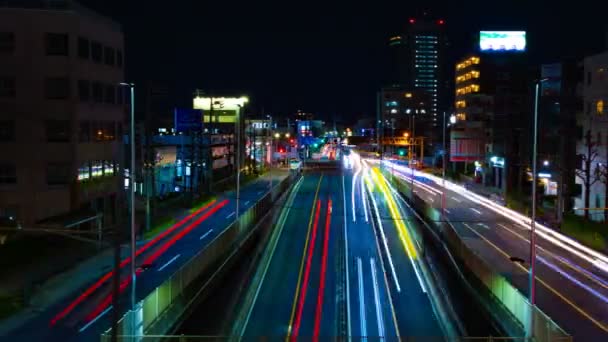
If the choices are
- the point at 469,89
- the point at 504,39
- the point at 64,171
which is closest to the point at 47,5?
the point at 64,171

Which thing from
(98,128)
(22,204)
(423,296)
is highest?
(98,128)

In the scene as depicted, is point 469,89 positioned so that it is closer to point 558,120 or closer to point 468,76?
point 468,76

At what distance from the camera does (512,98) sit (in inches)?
3056

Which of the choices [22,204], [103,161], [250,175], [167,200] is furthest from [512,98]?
[22,204]

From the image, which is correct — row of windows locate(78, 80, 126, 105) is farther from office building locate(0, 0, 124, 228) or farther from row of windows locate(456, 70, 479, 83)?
row of windows locate(456, 70, 479, 83)

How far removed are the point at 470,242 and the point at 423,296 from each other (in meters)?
11.8

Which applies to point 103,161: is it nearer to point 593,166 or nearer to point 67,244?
point 67,244

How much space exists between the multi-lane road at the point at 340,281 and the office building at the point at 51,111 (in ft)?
42.4

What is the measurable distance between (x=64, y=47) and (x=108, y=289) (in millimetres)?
20060

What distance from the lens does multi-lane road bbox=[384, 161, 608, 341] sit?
2277 centimetres

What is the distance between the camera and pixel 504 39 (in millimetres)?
116938

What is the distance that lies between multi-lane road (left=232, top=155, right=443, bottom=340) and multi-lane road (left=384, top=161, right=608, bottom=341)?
4.03 metres

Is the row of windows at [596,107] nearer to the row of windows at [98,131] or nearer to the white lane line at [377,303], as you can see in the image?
the white lane line at [377,303]

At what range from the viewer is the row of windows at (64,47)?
38.4 m
